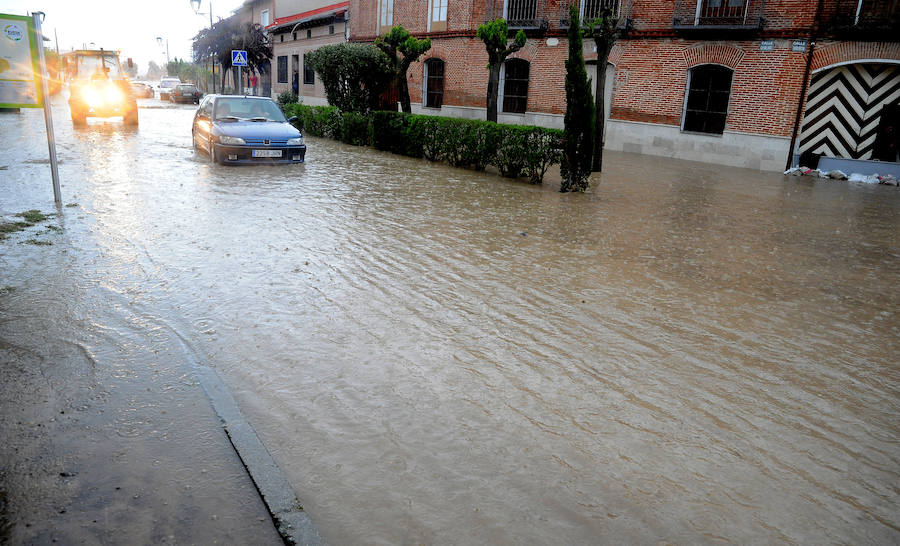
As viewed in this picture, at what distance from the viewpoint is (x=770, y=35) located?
54.9 ft

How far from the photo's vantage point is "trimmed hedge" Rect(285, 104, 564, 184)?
39.8ft

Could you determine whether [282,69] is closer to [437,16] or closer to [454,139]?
[437,16]

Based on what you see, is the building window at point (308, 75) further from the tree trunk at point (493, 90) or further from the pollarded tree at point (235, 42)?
the tree trunk at point (493, 90)

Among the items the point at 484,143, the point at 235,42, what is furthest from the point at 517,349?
the point at 235,42

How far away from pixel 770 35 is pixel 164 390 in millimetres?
18064

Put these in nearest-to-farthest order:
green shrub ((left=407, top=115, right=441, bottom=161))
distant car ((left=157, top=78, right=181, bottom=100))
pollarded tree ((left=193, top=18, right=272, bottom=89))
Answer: green shrub ((left=407, top=115, right=441, bottom=161))
pollarded tree ((left=193, top=18, right=272, bottom=89))
distant car ((left=157, top=78, right=181, bottom=100))

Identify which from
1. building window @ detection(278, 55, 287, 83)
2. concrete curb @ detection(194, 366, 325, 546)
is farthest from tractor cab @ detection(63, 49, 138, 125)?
concrete curb @ detection(194, 366, 325, 546)

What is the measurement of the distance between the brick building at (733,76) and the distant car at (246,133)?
11.4 m

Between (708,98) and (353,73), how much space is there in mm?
10591

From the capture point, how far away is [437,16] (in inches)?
1021

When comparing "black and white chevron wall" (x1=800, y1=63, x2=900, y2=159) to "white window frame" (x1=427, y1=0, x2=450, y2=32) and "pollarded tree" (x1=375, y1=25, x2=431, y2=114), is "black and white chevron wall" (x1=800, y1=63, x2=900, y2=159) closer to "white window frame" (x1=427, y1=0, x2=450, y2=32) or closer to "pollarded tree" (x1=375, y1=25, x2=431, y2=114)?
"pollarded tree" (x1=375, y1=25, x2=431, y2=114)

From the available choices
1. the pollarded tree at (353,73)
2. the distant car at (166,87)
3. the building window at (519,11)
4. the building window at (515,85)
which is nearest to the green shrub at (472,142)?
the pollarded tree at (353,73)

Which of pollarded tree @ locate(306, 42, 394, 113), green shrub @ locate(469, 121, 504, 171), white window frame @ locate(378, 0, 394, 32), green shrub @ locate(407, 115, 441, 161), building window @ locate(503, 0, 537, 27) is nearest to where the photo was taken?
green shrub @ locate(469, 121, 504, 171)

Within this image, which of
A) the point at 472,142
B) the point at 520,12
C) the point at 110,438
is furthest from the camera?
the point at 520,12
